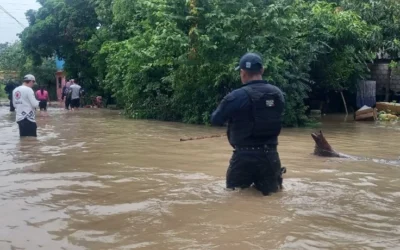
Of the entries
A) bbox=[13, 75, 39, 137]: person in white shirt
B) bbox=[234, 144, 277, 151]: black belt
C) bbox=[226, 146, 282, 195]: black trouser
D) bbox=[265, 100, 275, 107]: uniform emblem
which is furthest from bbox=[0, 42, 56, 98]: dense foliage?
bbox=[265, 100, 275, 107]: uniform emblem

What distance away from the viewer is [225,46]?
15477 millimetres

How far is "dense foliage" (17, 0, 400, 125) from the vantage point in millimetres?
15227

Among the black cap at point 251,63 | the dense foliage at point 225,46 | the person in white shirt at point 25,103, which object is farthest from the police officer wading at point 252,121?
the dense foliage at point 225,46

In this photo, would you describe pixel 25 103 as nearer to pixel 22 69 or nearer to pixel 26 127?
pixel 26 127

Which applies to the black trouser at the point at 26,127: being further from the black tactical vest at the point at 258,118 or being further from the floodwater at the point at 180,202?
the black tactical vest at the point at 258,118

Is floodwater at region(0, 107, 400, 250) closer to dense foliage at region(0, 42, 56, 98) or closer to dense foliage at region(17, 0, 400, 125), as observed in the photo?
dense foliage at region(17, 0, 400, 125)

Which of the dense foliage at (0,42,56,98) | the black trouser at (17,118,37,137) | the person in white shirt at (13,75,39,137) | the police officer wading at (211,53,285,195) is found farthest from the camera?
the dense foliage at (0,42,56,98)

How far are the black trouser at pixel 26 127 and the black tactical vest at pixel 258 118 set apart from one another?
6845mm

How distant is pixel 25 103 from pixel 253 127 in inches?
264

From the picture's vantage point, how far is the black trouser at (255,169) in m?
5.64

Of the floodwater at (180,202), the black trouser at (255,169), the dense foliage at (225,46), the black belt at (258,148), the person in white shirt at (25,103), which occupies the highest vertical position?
the dense foliage at (225,46)

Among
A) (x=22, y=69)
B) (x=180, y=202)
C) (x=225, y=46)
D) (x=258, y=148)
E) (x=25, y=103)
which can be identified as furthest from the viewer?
(x=22, y=69)

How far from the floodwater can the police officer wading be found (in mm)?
354

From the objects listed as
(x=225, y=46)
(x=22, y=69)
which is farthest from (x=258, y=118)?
(x=22, y=69)
